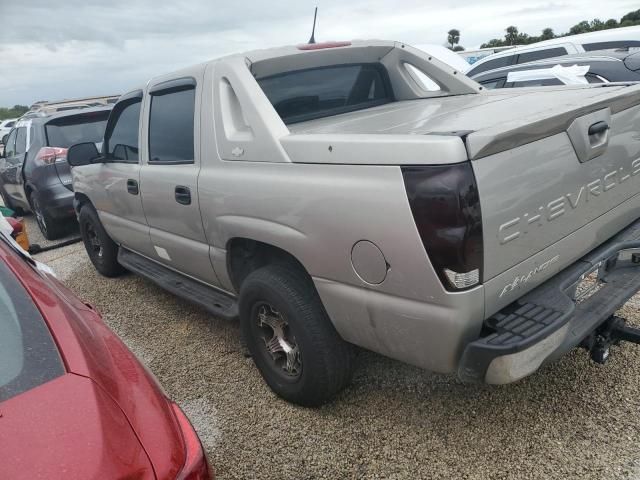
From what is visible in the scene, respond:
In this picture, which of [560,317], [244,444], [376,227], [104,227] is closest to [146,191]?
[104,227]

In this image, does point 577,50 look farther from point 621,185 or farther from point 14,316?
point 14,316

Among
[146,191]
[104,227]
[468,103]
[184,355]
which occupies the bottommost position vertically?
[184,355]

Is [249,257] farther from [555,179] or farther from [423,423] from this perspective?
[555,179]

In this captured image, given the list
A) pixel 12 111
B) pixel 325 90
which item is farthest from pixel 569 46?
pixel 12 111

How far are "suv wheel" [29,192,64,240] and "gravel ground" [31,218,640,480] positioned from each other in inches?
177

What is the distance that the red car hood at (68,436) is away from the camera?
1.16 m

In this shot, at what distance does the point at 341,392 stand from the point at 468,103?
5.94ft

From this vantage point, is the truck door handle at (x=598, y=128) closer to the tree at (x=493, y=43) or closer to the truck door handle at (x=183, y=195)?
the truck door handle at (x=183, y=195)

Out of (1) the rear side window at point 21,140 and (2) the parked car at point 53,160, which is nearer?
(2) the parked car at point 53,160

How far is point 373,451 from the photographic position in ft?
7.76

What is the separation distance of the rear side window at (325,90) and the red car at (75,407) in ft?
5.95

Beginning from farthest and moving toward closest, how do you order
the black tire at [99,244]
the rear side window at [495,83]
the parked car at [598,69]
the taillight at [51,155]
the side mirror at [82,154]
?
the taillight at [51,155]
the rear side window at [495,83]
the parked car at [598,69]
the black tire at [99,244]
the side mirror at [82,154]

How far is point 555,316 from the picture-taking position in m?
1.93

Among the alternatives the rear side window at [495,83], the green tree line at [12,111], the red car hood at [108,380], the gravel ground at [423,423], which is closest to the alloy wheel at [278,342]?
the gravel ground at [423,423]
